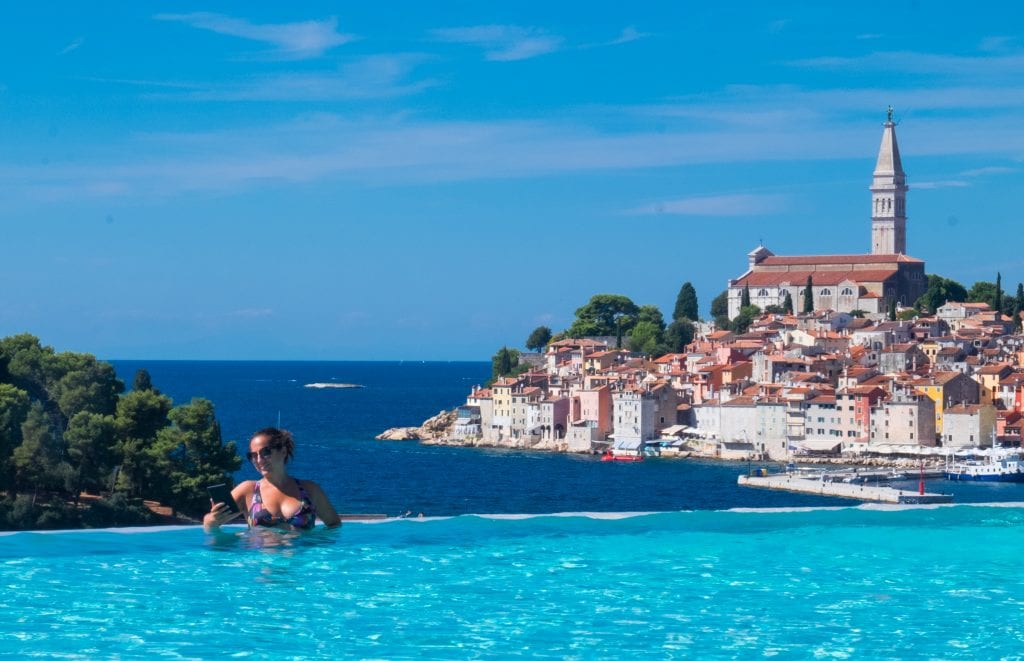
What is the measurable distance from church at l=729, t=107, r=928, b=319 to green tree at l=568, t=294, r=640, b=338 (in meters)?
6.15

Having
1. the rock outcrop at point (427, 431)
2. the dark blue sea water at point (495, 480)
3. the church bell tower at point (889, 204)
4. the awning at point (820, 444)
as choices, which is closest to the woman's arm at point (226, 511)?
the dark blue sea water at point (495, 480)

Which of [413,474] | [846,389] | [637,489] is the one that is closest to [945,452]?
[846,389]

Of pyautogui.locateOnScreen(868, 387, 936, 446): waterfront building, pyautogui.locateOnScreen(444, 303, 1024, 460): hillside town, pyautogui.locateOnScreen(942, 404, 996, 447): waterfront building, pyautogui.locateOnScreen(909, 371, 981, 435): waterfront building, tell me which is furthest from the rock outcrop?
pyautogui.locateOnScreen(942, 404, 996, 447): waterfront building

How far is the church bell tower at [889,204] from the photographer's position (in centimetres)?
8894

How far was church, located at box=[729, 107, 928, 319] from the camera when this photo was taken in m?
79.9

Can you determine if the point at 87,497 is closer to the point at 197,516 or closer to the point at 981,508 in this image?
the point at 197,516

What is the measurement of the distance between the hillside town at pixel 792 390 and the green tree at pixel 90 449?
34.8m

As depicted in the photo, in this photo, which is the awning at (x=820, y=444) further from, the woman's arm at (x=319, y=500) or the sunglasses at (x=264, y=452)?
the sunglasses at (x=264, y=452)

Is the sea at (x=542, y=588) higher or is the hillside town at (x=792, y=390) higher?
the hillside town at (x=792, y=390)

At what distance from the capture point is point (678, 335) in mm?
76188

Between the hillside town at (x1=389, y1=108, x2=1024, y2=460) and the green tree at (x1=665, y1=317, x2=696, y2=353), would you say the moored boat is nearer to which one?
the hillside town at (x1=389, y1=108, x2=1024, y2=460)

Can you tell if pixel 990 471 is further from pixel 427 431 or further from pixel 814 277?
pixel 814 277

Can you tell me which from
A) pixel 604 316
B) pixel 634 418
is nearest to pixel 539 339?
pixel 604 316

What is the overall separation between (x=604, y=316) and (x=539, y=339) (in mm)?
5552
